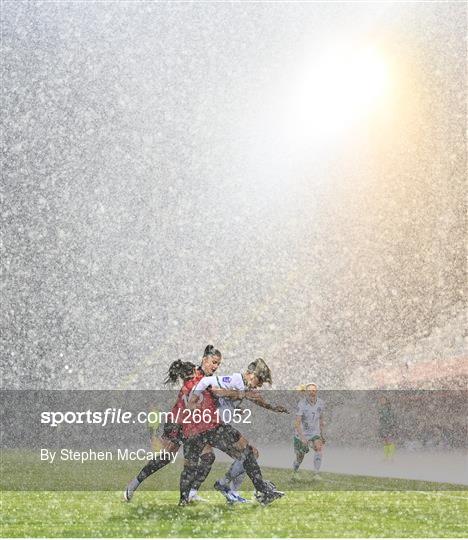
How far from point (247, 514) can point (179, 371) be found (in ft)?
5.52

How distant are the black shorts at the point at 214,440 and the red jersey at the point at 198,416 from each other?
5cm

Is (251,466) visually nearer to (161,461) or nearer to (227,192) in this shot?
(161,461)

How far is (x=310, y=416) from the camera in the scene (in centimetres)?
1545

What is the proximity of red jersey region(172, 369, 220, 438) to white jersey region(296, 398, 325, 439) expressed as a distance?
4.20 metres

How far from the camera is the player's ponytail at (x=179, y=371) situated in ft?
35.1

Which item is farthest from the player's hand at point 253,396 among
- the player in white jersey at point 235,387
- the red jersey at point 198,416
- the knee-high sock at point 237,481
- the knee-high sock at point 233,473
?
the knee-high sock at point 237,481

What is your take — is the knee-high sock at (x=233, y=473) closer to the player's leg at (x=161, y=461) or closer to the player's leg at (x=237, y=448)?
the player's leg at (x=237, y=448)

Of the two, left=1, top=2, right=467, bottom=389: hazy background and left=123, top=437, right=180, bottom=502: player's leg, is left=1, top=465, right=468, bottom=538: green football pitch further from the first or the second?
left=1, top=2, right=467, bottom=389: hazy background

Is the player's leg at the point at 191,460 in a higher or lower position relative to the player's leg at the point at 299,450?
lower

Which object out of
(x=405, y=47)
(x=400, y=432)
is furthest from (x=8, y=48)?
(x=400, y=432)

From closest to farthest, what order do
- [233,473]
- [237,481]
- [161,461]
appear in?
[161,461]
[233,473]
[237,481]

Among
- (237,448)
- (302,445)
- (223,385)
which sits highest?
(302,445)

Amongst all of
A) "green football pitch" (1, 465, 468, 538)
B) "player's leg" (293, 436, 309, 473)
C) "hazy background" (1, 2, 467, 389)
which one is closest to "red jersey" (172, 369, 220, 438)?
"green football pitch" (1, 465, 468, 538)

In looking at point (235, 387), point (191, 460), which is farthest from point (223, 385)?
point (191, 460)
